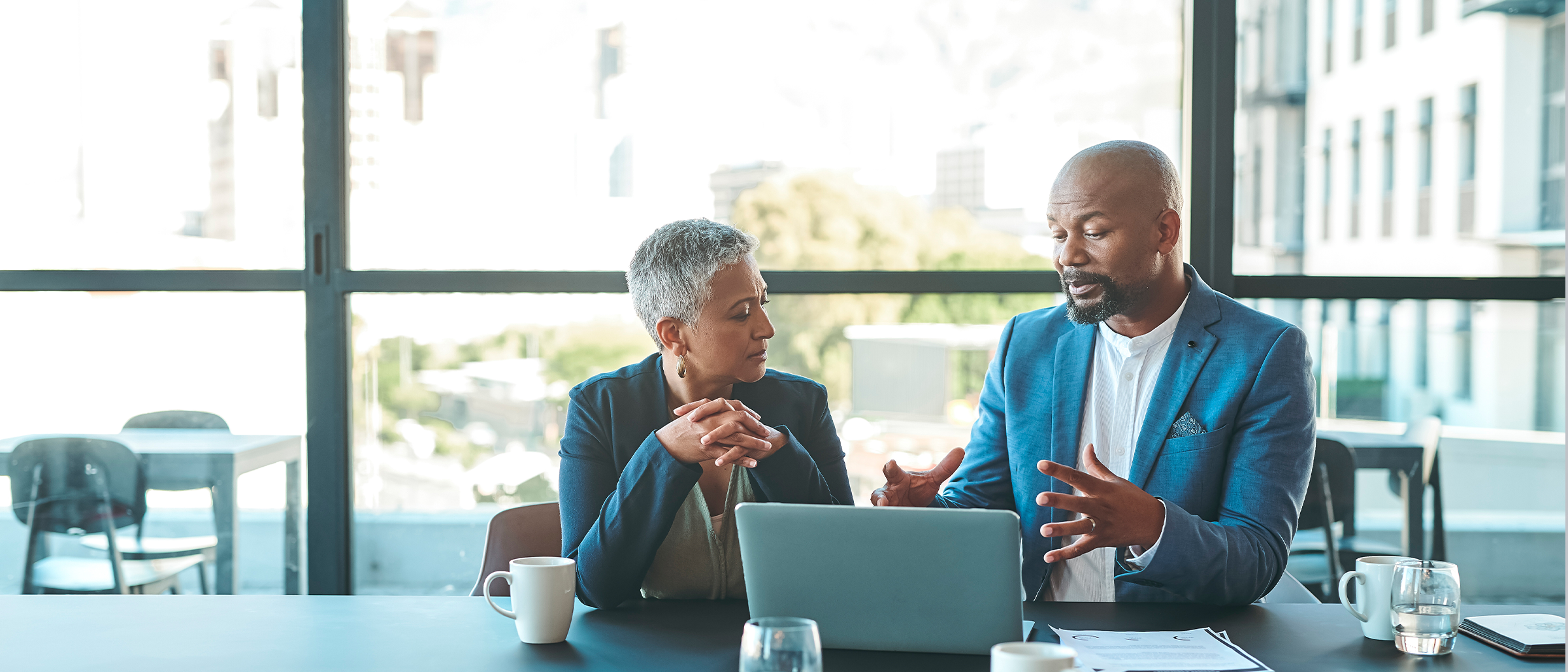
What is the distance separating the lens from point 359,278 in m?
2.99

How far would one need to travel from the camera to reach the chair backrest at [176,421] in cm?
314

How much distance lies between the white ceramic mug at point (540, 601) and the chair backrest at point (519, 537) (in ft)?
1.79

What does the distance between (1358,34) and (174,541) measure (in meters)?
3.80

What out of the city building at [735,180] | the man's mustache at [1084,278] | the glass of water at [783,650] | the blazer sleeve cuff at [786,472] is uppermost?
the city building at [735,180]

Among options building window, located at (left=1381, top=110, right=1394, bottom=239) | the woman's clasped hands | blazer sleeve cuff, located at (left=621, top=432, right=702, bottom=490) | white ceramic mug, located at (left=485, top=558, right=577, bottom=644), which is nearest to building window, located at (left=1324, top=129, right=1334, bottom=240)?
building window, located at (left=1381, top=110, right=1394, bottom=239)

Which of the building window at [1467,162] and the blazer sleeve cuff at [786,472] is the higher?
the building window at [1467,162]

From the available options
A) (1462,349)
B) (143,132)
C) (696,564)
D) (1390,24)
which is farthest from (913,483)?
(143,132)

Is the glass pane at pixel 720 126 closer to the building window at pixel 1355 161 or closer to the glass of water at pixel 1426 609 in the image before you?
the building window at pixel 1355 161

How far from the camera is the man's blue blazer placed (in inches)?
65.3

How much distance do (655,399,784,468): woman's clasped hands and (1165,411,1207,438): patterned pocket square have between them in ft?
2.55

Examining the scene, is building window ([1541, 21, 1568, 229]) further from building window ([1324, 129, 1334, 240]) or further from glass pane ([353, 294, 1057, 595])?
glass pane ([353, 294, 1057, 595])

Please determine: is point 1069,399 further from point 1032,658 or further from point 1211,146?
point 1211,146

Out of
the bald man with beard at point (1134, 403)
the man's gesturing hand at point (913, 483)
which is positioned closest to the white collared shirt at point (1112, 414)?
the bald man with beard at point (1134, 403)

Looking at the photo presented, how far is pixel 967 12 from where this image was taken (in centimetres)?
306
